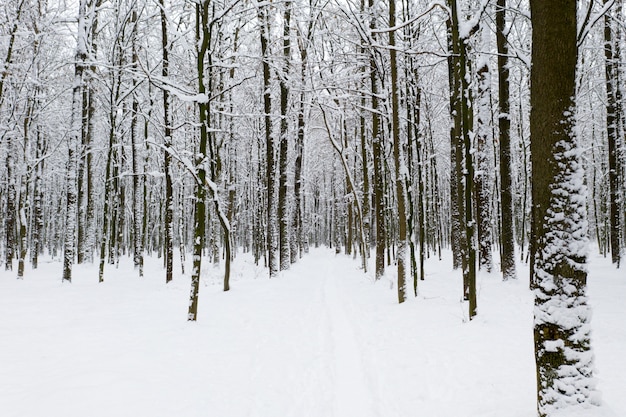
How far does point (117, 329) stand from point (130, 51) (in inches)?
680

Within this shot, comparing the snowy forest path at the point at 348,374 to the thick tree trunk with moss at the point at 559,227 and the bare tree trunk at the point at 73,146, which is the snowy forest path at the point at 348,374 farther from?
the bare tree trunk at the point at 73,146

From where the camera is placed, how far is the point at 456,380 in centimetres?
427

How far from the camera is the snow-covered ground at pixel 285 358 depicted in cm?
371

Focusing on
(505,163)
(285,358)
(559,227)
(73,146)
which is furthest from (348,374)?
(73,146)

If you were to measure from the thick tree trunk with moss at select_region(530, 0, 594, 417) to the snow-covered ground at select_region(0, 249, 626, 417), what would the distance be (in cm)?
33

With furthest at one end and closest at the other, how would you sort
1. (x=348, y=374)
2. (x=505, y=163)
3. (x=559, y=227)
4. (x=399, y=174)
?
(x=505, y=163)
(x=399, y=174)
(x=348, y=374)
(x=559, y=227)

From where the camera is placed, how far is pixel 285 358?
17.5 feet

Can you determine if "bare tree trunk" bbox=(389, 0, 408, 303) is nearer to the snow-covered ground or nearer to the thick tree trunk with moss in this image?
the snow-covered ground

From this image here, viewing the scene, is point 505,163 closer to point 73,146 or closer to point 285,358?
point 285,358

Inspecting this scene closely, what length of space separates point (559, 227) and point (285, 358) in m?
4.02

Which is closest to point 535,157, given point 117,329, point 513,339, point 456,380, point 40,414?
point 456,380

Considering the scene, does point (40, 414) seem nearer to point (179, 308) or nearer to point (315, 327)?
point (315, 327)

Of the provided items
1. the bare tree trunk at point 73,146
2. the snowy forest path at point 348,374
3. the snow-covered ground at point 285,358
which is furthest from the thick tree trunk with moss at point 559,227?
the bare tree trunk at point 73,146

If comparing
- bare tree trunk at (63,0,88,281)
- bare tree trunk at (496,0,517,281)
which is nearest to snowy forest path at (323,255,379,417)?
bare tree trunk at (496,0,517,281)
